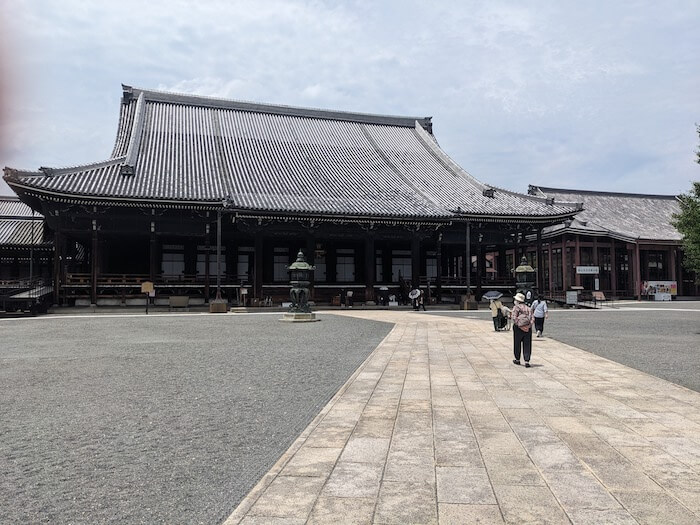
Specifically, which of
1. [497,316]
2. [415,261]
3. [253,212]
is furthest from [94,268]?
[497,316]

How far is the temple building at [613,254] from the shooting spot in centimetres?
3750

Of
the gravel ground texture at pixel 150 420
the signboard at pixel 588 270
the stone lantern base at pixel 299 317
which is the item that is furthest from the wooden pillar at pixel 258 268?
the signboard at pixel 588 270

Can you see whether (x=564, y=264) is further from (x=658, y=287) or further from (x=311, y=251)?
(x=311, y=251)

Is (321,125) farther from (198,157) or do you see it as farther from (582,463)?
(582,463)

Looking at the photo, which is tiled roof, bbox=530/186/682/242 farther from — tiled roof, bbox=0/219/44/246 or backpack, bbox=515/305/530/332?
tiled roof, bbox=0/219/44/246

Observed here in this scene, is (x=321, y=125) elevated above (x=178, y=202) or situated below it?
above

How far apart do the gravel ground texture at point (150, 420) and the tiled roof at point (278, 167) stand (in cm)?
1387

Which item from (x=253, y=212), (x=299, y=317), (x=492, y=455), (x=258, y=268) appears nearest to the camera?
(x=492, y=455)

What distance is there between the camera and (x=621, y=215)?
43.5 metres

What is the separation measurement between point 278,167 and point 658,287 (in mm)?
31662

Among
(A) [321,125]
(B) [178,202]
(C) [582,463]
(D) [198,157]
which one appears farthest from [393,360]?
(A) [321,125]

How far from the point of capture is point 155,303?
24.7 metres

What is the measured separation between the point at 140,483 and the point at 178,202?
21435 millimetres

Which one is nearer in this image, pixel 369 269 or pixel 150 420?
pixel 150 420
